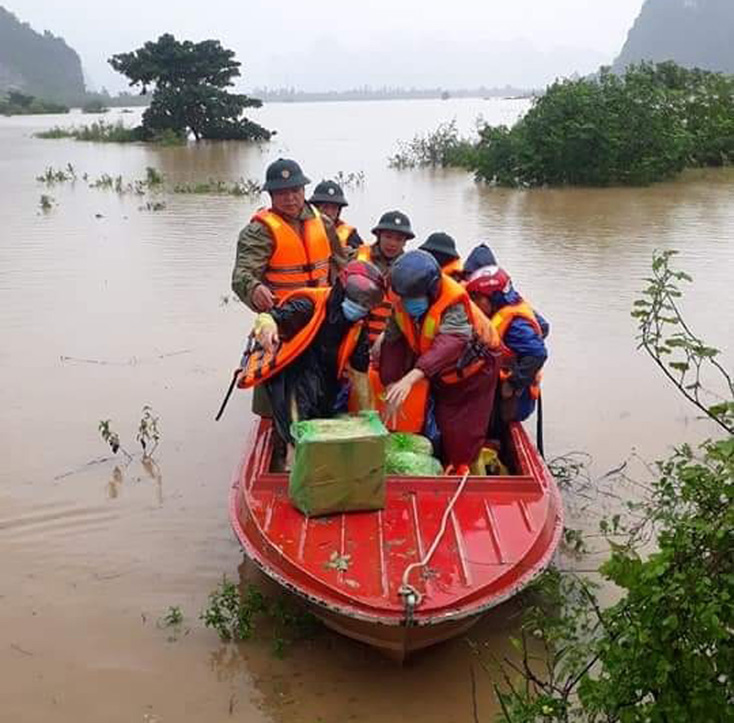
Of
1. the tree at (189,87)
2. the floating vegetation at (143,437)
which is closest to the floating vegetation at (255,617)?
the floating vegetation at (143,437)

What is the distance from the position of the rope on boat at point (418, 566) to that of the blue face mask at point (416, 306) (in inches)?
32.7

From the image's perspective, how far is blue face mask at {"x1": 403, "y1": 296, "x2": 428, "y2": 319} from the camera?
448cm

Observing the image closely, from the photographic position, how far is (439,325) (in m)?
4.52

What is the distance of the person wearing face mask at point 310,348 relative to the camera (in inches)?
188

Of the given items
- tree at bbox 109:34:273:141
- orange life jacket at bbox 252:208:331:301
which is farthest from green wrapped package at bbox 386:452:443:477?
tree at bbox 109:34:273:141

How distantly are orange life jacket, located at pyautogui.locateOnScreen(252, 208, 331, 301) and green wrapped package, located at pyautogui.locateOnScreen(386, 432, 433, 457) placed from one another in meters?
1.33

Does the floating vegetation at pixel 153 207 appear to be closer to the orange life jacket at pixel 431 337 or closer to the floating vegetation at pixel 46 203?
the floating vegetation at pixel 46 203

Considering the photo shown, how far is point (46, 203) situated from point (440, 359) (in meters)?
14.6

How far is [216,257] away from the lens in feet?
42.2

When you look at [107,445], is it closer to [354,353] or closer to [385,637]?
[354,353]

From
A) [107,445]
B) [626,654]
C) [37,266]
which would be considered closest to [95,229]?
[37,266]

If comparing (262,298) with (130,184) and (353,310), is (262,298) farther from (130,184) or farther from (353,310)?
Answer: (130,184)

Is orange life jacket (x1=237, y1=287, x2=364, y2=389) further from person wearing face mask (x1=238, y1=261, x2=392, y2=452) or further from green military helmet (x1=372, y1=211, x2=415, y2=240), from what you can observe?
green military helmet (x1=372, y1=211, x2=415, y2=240)

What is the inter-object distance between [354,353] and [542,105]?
1644 cm
